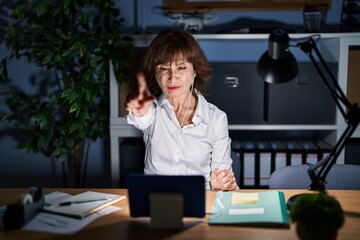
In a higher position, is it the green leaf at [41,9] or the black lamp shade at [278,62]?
the green leaf at [41,9]

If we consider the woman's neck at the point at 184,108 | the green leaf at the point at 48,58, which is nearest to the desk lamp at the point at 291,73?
the woman's neck at the point at 184,108

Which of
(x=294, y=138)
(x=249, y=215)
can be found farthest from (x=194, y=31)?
(x=249, y=215)

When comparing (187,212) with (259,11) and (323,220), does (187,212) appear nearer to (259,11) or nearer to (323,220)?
(323,220)

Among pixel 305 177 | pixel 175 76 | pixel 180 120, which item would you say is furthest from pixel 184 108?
pixel 305 177

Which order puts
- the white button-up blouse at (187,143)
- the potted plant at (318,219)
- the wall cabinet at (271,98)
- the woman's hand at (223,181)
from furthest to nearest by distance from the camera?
the wall cabinet at (271,98), the white button-up blouse at (187,143), the woman's hand at (223,181), the potted plant at (318,219)

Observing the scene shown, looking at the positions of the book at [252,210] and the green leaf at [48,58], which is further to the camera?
the green leaf at [48,58]

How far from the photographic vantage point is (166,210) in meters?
1.33

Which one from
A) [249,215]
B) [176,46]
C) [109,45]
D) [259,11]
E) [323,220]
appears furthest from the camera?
[259,11]

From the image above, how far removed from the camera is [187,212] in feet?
4.50

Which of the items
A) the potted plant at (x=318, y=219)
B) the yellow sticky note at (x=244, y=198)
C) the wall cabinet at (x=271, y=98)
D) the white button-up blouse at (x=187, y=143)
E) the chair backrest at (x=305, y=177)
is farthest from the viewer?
the wall cabinet at (x=271, y=98)

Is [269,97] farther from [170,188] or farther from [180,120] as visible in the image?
[170,188]

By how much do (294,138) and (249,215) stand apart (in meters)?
1.64

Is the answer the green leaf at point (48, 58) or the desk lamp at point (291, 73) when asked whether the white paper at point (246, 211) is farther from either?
the green leaf at point (48, 58)

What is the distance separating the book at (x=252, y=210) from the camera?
1.37m
